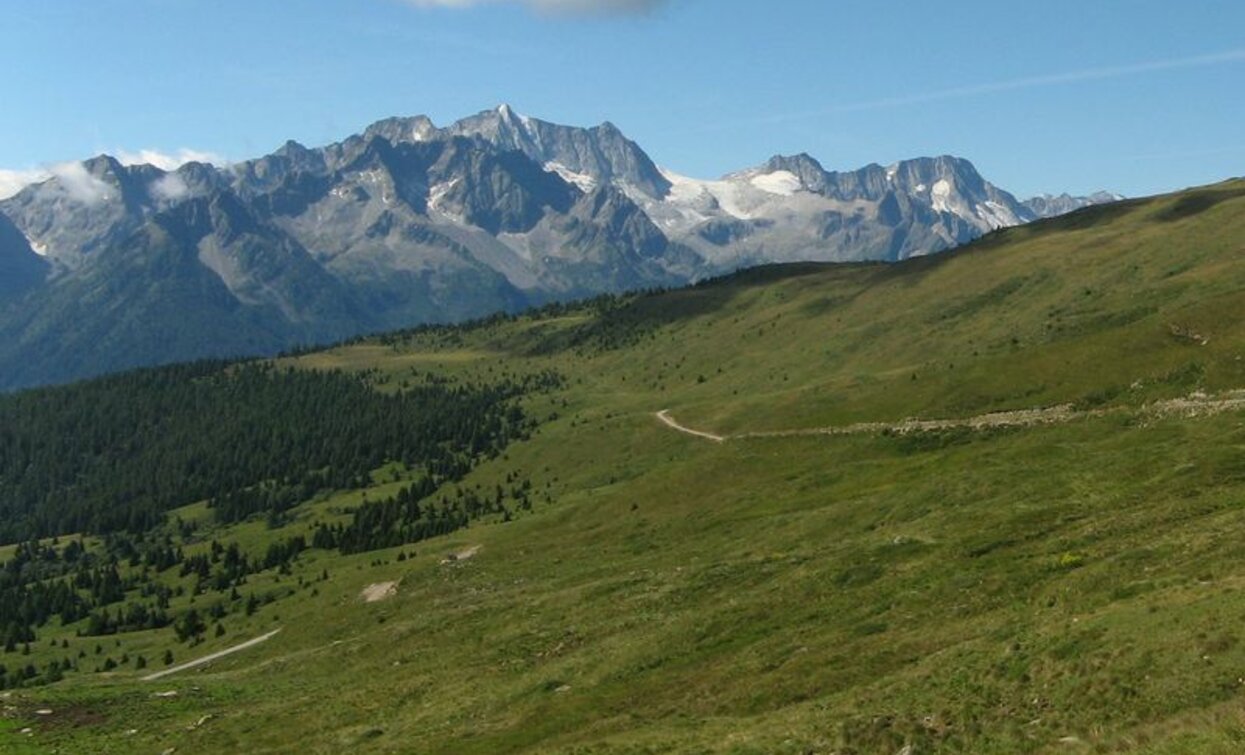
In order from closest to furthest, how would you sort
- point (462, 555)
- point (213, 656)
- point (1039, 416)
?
point (213, 656), point (1039, 416), point (462, 555)

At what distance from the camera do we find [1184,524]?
52719mm

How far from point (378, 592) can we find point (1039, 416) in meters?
68.8

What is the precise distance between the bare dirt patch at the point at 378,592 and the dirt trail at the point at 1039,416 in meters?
53.4

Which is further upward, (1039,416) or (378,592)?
(1039,416)

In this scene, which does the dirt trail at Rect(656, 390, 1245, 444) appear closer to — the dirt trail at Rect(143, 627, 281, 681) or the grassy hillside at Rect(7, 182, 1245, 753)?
the grassy hillside at Rect(7, 182, 1245, 753)

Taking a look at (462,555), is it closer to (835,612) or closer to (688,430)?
(688,430)

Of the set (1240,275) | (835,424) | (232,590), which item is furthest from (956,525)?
(232,590)

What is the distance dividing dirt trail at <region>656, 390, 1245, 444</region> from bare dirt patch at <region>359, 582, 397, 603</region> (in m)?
53.4

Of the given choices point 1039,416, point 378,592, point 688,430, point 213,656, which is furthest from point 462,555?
point 1039,416

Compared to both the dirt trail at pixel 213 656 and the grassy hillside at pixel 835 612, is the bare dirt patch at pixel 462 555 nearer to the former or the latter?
the grassy hillside at pixel 835 612

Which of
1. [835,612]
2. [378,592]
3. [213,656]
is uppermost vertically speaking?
[835,612]

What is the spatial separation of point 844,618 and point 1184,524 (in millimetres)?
17045

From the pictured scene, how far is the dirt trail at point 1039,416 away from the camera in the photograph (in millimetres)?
89000

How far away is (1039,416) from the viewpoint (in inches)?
4247
